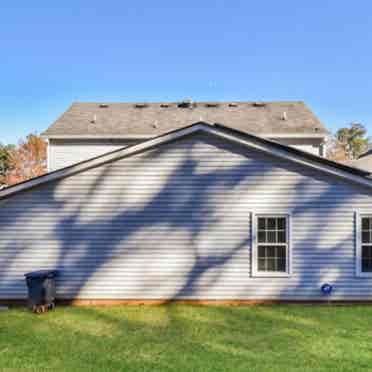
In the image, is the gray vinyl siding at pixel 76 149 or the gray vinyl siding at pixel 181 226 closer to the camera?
the gray vinyl siding at pixel 181 226

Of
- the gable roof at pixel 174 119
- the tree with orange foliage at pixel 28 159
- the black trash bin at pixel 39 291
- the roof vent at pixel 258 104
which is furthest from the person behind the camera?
the tree with orange foliage at pixel 28 159

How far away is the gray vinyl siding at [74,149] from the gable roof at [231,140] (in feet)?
26.6

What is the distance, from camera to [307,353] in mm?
5285

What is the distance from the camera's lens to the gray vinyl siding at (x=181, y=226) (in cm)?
816

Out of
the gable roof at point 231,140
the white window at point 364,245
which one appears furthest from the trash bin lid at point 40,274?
the white window at point 364,245

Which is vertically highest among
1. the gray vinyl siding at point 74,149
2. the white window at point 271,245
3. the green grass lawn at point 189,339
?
the gray vinyl siding at point 74,149

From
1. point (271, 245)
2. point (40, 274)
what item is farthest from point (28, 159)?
point (271, 245)

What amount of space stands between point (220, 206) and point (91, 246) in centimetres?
350

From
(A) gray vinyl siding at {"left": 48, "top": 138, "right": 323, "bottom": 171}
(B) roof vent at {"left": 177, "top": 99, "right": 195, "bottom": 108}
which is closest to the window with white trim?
(A) gray vinyl siding at {"left": 48, "top": 138, "right": 323, "bottom": 171}

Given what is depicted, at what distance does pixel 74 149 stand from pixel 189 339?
12.8 metres

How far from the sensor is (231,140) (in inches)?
326

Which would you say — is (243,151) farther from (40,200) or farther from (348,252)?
(40,200)

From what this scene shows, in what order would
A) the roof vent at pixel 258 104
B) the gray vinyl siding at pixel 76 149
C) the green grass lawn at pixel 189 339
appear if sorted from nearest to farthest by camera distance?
the green grass lawn at pixel 189 339 → the gray vinyl siding at pixel 76 149 → the roof vent at pixel 258 104

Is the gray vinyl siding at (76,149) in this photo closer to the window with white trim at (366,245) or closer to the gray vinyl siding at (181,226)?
the gray vinyl siding at (181,226)
